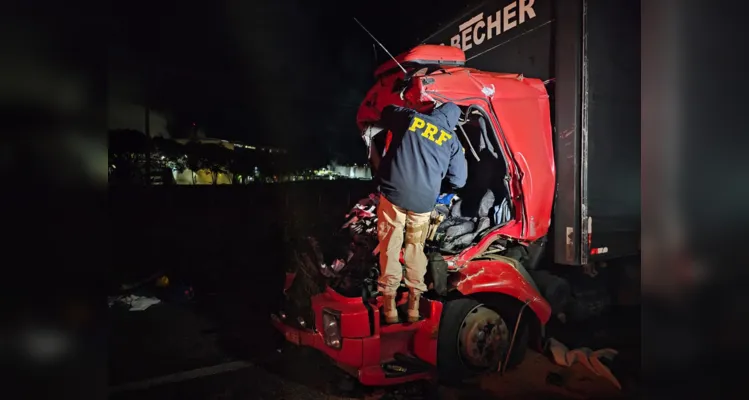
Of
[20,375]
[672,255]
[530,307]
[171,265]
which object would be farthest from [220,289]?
[672,255]

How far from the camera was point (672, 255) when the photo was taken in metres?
1.41

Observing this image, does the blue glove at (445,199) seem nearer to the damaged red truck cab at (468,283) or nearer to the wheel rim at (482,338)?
the damaged red truck cab at (468,283)

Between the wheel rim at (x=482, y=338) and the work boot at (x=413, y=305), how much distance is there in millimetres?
438

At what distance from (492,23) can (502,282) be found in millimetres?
2949

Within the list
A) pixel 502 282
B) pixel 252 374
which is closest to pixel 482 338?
pixel 502 282

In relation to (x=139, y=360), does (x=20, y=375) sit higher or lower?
higher

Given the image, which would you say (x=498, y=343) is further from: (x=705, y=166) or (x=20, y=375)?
(x=20, y=375)

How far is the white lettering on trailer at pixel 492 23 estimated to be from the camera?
13.8ft

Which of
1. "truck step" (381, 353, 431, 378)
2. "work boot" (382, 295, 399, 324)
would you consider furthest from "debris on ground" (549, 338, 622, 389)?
"work boot" (382, 295, 399, 324)

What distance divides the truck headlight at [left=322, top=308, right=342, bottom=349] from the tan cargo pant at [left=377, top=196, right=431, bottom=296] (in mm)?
458

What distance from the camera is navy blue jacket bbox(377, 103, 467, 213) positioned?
10.9 ft

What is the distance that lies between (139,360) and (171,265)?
→ 12.2ft

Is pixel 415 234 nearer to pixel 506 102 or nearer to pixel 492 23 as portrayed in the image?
pixel 506 102

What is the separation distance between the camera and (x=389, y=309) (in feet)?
10.8
